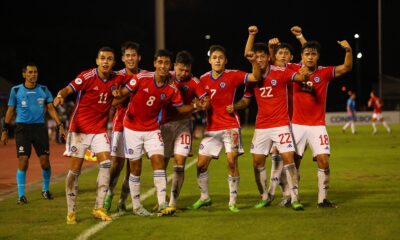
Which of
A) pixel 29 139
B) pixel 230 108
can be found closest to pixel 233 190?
pixel 230 108

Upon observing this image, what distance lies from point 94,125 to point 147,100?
33.2 inches

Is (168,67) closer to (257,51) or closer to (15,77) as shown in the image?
(257,51)

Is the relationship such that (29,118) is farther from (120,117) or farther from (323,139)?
(323,139)

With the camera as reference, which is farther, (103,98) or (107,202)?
(107,202)

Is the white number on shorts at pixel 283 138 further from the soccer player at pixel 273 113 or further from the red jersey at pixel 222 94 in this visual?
the red jersey at pixel 222 94

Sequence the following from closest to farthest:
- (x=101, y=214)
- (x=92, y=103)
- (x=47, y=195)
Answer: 1. (x=101, y=214)
2. (x=92, y=103)
3. (x=47, y=195)

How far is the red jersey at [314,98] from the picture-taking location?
1062 cm

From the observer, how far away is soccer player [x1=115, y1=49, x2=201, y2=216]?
990cm

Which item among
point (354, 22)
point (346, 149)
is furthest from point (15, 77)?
point (354, 22)

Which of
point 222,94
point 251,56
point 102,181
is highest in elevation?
point 251,56

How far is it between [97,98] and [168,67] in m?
1.12

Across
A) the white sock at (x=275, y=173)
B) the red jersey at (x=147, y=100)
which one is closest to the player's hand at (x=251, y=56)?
the red jersey at (x=147, y=100)

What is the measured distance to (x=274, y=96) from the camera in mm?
10375

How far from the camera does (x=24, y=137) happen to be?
12.3 m
